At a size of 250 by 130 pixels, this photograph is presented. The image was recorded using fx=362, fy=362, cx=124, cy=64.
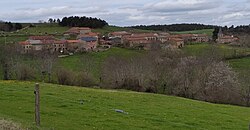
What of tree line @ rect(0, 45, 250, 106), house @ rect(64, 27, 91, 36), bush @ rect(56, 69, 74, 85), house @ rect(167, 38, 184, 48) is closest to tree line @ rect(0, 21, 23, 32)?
house @ rect(64, 27, 91, 36)

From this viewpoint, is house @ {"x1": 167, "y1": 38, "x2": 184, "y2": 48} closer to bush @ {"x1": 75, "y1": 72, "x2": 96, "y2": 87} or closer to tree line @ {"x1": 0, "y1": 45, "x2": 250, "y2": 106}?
tree line @ {"x1": 0, "y1": 45, "x2": 250, "y2": 106}

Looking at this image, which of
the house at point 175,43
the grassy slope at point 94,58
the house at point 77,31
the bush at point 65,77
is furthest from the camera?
the house at point 77,31

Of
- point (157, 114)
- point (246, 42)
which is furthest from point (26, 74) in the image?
point (246, 42)

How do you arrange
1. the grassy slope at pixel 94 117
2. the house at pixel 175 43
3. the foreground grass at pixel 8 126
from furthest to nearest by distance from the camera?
the house at pixel 175 43 → the grassy slope at pixel 94 117 → the foreground grass at pixel 8 126

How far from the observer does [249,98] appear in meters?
58.8

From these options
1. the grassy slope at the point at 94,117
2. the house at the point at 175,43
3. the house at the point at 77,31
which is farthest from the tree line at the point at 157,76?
the house at the point at 77,31

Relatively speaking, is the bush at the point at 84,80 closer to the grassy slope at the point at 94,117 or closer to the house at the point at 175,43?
the grassy slope at the point at 94,117

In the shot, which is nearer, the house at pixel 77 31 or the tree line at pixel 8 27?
the tree line at pixel 8 27

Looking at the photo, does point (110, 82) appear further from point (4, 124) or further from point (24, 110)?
point (4, 124)

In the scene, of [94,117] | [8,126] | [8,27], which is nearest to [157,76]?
[94,117]

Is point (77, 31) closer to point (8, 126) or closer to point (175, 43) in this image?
point (175, 43)

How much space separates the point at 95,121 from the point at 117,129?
6.34 feet

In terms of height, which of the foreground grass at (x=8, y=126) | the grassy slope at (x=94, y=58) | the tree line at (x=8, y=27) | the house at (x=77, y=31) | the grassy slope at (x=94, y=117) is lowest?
the grassy slope at (x=94, y=58)

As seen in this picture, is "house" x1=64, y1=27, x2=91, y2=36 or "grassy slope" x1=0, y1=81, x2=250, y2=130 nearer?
"grassy slope" x1=0, y1=81, x2=250, y2=130
